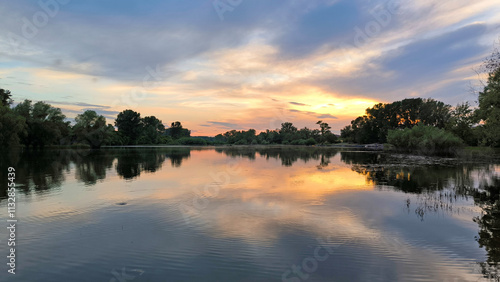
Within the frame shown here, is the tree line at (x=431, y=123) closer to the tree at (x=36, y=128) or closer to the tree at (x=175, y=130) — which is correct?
the tree at (x=36, y=128)

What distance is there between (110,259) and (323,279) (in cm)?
536

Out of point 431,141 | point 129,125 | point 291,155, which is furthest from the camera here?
point 129,125

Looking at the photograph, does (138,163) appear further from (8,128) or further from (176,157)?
(8,128)

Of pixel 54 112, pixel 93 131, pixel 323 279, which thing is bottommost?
pixel 323 279

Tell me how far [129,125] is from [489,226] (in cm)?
13263

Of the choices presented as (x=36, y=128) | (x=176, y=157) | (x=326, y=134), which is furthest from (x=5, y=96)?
(x=326, y=134)

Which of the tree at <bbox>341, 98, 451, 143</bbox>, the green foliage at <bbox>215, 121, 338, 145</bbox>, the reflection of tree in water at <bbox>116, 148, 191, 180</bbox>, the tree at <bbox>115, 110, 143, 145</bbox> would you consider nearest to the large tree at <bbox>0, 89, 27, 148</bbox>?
the reflection of tree in water at <bbox>116, 148, 191, 180</bbox>

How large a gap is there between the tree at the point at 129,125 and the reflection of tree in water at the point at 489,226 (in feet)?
420

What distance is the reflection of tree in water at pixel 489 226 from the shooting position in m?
6.59

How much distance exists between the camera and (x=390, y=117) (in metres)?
113

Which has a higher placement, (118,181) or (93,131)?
(93,131)

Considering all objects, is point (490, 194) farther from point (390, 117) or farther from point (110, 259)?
point (390, 117)

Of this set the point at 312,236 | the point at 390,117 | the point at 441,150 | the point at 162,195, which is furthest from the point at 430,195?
the point at 390,117

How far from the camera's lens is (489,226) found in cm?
970
